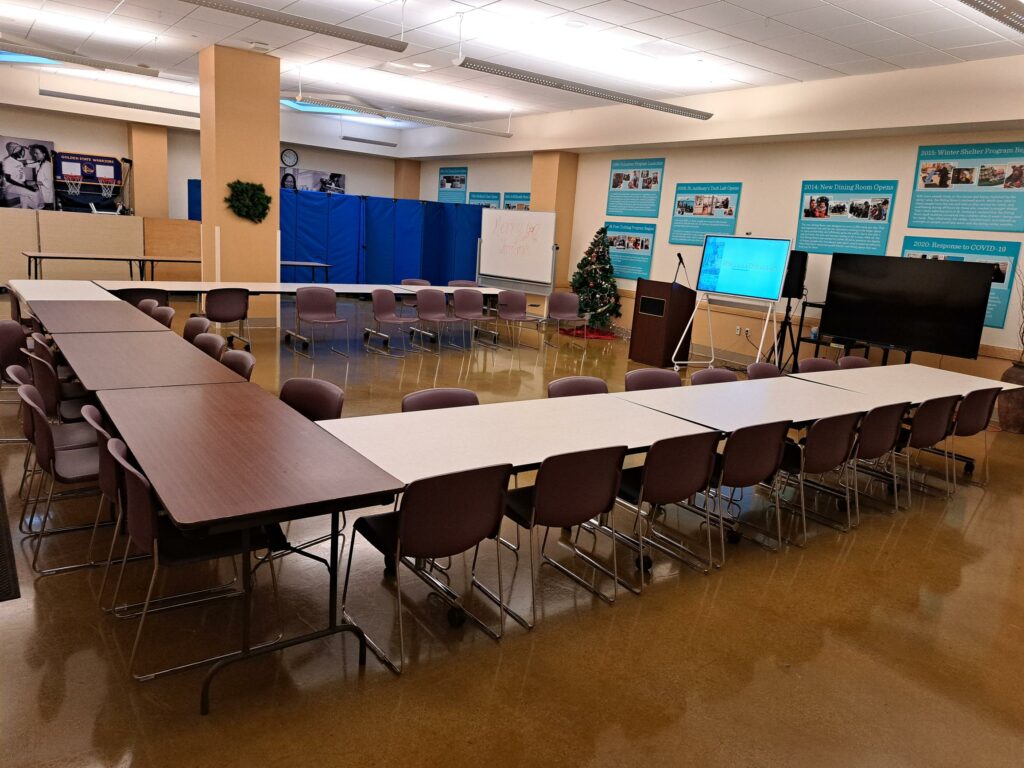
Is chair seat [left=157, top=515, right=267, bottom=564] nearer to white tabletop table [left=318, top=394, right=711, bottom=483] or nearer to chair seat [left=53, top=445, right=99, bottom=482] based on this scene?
white tabletop table [left=318, top=394, right=711, bottom=483]

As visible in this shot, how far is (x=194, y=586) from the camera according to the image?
3.17m

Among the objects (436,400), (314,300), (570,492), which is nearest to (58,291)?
(314,300)

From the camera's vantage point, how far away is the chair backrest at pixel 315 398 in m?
3.68

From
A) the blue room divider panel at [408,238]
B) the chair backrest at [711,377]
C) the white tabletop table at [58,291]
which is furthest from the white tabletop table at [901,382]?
the blue room divider panel at [408,238]

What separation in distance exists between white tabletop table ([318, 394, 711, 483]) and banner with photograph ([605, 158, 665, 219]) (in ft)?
25.5

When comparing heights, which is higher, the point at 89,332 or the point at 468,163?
the point at 468,163

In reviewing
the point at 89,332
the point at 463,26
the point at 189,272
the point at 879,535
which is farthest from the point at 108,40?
the point at 879,535

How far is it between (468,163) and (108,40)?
7.67 meters

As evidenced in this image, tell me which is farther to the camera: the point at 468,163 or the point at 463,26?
the point at 468,163

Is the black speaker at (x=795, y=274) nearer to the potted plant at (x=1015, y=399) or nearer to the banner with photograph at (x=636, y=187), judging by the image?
the potted plant at (x=1015, y=399)

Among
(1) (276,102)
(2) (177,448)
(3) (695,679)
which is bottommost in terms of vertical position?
(3) (695,679)

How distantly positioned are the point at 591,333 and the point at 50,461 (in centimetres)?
935

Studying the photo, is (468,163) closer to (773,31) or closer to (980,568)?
(773,31)

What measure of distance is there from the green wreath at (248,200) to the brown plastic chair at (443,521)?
762cm
